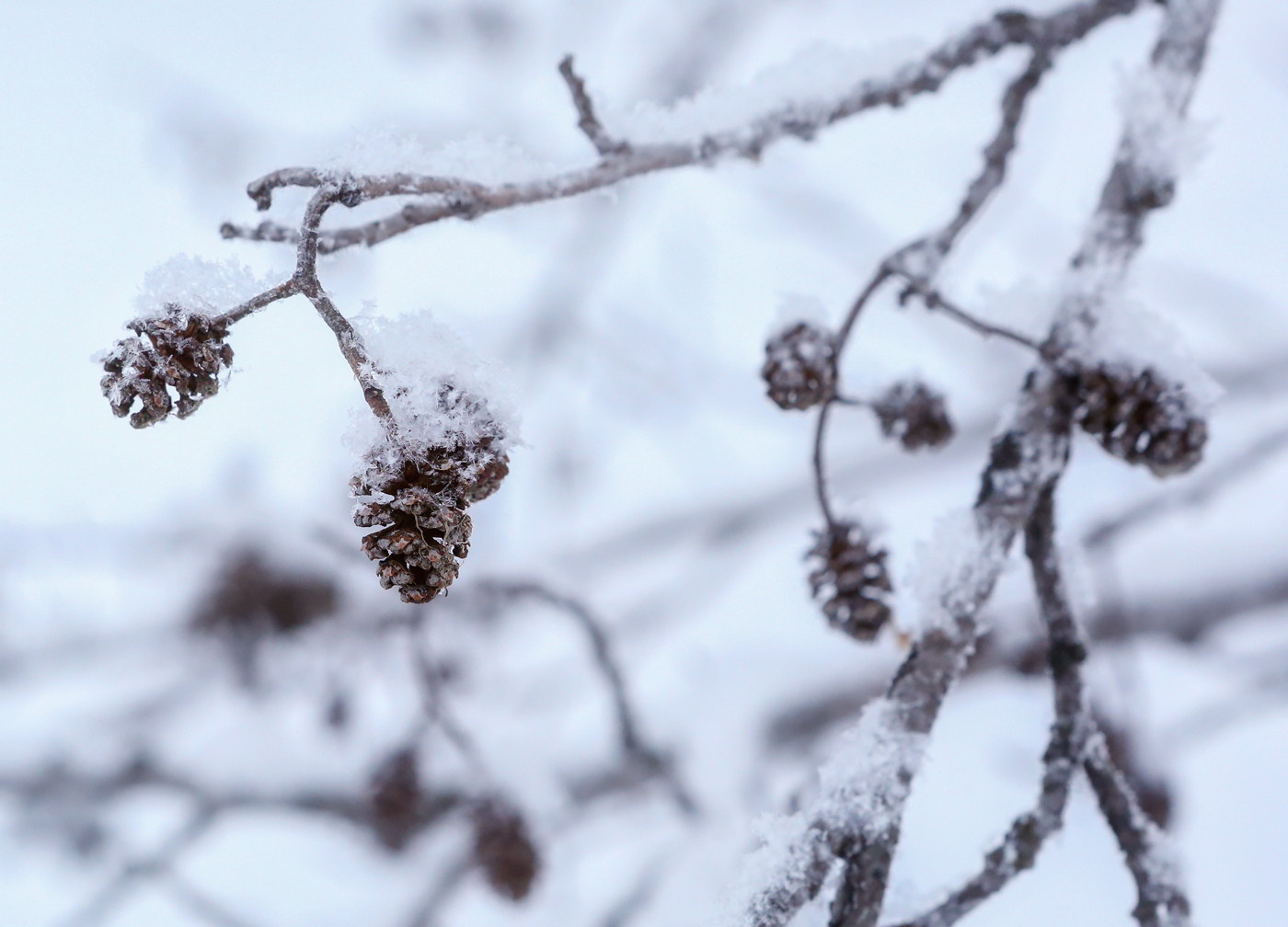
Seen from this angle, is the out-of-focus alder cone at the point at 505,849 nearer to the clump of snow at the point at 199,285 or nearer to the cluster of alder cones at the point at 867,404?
the cluster of alder cones at the point at 867,404

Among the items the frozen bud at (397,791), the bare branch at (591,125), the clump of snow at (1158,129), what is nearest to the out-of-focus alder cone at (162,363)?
the bare branch at (591,125)

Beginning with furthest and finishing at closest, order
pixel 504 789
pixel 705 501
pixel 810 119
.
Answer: pixel 705 501, pixel 504 789, pixel 810 119

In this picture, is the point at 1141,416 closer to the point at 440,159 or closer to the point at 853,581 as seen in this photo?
the point at 853,581

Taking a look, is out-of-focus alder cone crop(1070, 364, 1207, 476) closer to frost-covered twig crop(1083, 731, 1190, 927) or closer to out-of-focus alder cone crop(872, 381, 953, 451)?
out-of-focus alder cone crop(872, 381, 953, 451)

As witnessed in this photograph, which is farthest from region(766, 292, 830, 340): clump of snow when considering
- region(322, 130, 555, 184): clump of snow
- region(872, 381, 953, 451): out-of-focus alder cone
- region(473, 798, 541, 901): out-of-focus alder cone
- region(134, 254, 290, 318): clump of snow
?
region(473, 798, 541, 901): out-of-focus alder cone

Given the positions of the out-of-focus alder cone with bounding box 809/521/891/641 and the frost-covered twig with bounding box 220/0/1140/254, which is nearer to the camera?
the frost-covered twig with bounding box 220/0/1140/254

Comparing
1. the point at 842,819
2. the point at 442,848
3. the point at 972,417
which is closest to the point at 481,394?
the point at 842,819

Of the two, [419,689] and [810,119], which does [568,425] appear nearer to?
[419,689]

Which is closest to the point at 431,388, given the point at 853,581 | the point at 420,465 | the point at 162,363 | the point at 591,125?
the point at 420,465
